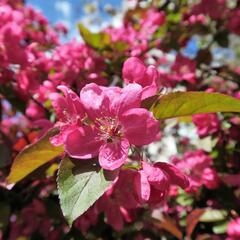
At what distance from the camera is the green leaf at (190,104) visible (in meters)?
1.07

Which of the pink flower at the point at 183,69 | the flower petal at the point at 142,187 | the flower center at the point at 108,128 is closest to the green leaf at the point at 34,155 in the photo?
the flower center at the point at 108,128

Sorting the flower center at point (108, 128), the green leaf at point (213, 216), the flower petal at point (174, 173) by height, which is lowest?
the green leaf at point (213, 216)

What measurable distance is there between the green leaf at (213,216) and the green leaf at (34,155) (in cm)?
82

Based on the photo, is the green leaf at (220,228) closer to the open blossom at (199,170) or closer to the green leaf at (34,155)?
the open blossom at (199,170)

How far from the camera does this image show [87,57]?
2.07 metres

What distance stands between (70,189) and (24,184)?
865 millimetres

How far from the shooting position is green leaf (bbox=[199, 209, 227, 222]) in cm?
182

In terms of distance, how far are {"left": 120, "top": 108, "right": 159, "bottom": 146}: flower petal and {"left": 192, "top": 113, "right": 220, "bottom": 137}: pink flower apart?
2.54 feet

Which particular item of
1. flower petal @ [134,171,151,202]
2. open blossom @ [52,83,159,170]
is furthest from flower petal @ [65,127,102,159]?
flower petal @ [134,171,151,202]

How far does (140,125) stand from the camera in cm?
110

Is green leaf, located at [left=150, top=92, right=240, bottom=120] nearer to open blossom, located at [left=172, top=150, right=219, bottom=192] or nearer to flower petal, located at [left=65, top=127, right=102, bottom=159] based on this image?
flower petal, located at [left=65, top=127, right=102, bottom=159]

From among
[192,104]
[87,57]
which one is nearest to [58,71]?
[87,57]

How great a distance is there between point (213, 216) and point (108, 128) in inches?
34.3

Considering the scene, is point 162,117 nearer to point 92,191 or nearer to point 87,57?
point 92,191
